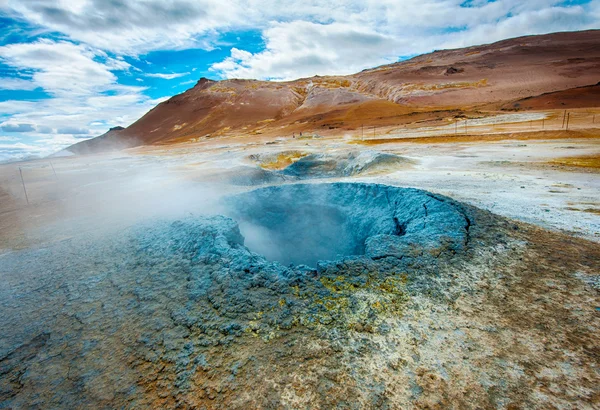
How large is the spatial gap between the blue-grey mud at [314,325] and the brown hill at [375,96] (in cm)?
5036

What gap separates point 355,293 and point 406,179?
756cm

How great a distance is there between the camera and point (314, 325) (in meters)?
2.76

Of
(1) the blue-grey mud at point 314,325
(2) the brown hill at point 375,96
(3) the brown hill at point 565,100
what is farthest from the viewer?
(2) the brown hill at point 375,96

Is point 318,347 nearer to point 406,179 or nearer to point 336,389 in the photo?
point 336,389

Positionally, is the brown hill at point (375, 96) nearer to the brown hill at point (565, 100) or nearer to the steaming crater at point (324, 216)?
the brown hill at point (565, 100)

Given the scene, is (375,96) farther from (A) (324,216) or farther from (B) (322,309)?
(B) (322,309)

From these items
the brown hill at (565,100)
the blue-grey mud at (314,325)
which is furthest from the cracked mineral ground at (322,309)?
the brown hill at (565,100)

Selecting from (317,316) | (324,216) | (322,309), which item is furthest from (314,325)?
(324,216)

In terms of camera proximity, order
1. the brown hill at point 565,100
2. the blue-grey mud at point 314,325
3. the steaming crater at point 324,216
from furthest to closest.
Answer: the brown hill at point 565,100 → the steaming crater at point 324,216 → the blue-grey mud at point 314,325

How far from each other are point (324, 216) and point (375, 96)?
84.3 metres

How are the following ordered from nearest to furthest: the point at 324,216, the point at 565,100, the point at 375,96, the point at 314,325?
the point at 314,325, the point at 324,216, the point at 565,100, the point at 375,96

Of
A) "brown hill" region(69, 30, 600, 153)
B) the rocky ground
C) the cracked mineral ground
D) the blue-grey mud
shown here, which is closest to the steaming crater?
the cracked mineral ground

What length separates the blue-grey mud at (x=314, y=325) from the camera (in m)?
2.12

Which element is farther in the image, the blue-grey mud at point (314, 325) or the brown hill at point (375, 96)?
the brown hill at point (375, 96)
